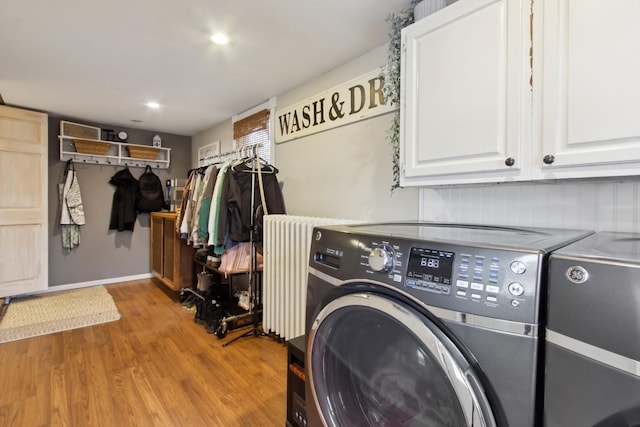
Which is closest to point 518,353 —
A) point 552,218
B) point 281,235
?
point 552,218

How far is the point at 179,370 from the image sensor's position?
7.08 ft

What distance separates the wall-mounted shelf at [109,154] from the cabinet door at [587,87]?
456cm

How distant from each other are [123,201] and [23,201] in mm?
1040

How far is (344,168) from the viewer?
2324mm

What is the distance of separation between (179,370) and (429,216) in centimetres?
191

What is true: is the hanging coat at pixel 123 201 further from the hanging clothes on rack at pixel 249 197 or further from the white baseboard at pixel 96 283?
the hanging clothes on rack at pixel 249 197

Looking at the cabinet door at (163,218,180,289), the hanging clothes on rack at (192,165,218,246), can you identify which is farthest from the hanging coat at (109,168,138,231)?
the hanging clothes on rack at (192,165,218,246)

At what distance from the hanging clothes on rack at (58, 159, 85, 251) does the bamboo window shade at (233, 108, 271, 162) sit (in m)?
2.17

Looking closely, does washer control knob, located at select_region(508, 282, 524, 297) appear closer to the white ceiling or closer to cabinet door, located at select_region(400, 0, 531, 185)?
cabinet door, located at select_region(400, 0, 531, 185)

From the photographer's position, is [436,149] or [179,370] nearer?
[436,149]

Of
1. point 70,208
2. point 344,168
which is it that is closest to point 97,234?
point 70,208

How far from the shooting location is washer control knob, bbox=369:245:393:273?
0.86 meters

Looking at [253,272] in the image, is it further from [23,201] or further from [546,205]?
[23,201]

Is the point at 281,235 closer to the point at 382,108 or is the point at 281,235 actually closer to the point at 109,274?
the point at 382,108
